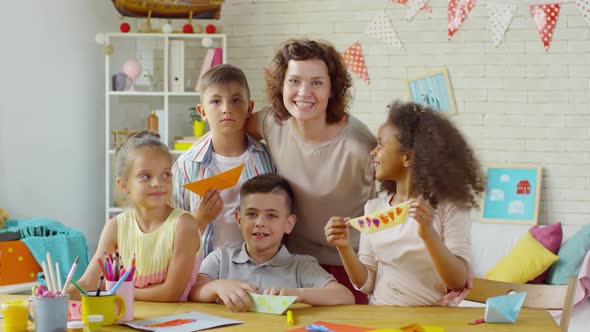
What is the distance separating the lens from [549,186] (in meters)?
4.98

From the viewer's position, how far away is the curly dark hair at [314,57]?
252 centimetres

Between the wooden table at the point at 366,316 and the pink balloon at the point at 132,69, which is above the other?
the pink balloon at the point at 132,69

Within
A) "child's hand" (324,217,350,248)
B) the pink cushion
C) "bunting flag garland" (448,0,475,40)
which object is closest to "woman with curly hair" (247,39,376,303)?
"child's hand" (324,217,350,248)

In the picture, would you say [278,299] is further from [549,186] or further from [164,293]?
[549,186]

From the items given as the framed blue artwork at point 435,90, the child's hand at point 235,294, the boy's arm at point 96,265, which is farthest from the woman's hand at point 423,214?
the framed blue artwork at point 435,90

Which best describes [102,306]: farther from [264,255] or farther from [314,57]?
[314,57]

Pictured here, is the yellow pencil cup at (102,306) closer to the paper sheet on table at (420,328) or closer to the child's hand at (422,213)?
the paper sheet on table at (420,328)

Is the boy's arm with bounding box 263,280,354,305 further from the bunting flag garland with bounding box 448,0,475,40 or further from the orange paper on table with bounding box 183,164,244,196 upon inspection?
the bunting flag garland with bounding box 448,0,475,40

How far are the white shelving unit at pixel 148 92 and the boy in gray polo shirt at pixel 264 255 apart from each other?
2.77 meters

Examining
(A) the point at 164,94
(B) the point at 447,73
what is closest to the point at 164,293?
(A) the point at 164,94

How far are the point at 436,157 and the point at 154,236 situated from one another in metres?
0.85

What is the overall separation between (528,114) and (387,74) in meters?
0.99

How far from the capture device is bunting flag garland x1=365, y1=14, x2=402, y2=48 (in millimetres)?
5270

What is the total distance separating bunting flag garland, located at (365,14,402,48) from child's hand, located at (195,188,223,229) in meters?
3.10
